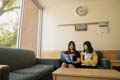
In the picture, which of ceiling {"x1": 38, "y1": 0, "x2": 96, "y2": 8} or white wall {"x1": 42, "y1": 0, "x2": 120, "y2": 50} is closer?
white wall {"x1": 42, "y1": 0, "x2": 120, "y2": 50}

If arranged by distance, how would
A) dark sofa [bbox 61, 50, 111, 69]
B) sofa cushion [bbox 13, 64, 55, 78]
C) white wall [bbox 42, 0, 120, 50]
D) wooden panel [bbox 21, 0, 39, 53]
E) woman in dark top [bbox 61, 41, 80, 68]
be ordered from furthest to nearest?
1. white wall [bbox 42, 0, 120, 50]
2. wooden panel [bbox 21, 0, 39, 53]
3. woman in dark top [bbox 61, 41, 80, 68]
4. dark sofa [bbox 61, 50, 111, 69]
5. sofa cushion [bbox 13, 64, 55, 78]

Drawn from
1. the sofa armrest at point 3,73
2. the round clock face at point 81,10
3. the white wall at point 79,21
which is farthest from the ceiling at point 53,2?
the sofa armrest at point 3,73

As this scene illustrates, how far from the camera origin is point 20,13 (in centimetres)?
324

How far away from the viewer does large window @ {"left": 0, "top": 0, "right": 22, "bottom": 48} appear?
2986 millimetres

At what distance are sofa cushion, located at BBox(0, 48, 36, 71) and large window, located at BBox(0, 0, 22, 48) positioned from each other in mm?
649

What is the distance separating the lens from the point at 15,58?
2.29 metres

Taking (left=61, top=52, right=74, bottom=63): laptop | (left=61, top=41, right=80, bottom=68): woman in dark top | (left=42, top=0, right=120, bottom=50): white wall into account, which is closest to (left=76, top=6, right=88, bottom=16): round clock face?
(left=42, top=0, right=120, bottom=50): white wall

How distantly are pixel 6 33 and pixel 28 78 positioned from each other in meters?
1.74

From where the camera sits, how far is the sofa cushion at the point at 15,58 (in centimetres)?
204

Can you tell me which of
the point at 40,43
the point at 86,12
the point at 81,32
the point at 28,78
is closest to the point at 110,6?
the point at 86,12

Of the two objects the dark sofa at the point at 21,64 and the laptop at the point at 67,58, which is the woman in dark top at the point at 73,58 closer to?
the laptop at the point at 67,58

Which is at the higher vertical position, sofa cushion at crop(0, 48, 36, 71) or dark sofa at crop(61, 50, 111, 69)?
sofa cushion at crop(0, 48, 36, 71)

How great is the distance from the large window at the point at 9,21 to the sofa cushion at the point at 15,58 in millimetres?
649

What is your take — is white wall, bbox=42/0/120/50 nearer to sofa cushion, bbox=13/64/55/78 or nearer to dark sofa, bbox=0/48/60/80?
dark sofa, bbox=0/48/60/80
